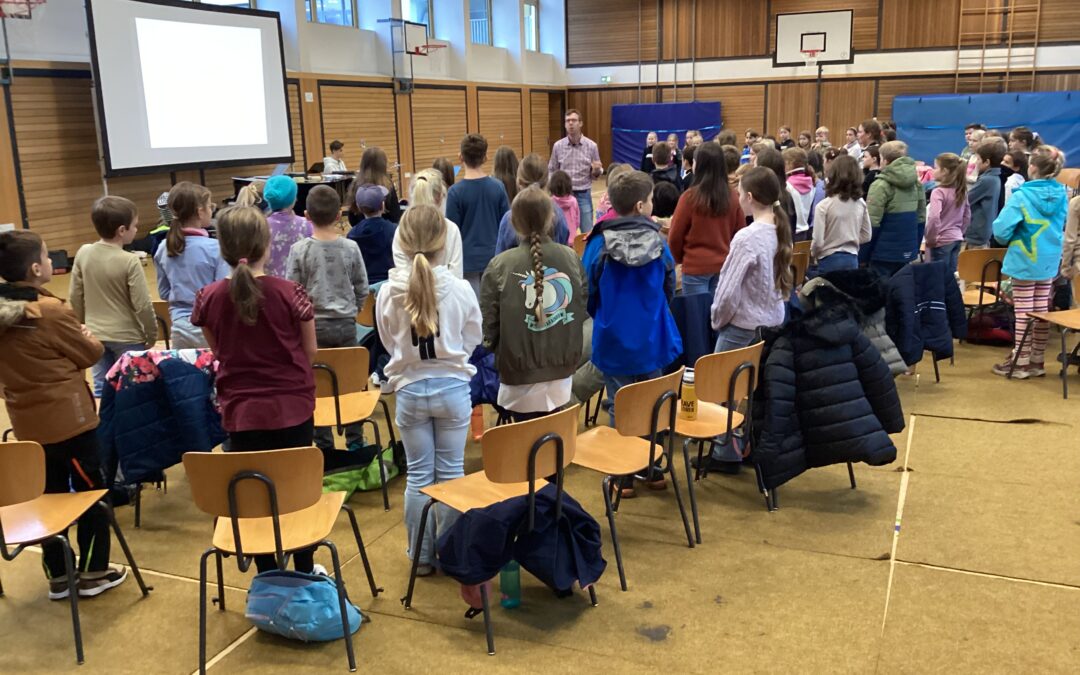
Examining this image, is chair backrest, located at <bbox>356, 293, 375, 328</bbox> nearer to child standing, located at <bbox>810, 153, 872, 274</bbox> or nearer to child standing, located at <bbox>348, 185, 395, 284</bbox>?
child standing, located at <bbox>348, 185, 395, 284</bbox>

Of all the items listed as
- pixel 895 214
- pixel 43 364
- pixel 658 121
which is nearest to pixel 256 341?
pixel 43 364

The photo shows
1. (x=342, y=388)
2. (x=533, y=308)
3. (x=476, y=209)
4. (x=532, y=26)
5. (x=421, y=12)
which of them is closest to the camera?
(x=533, y=308)

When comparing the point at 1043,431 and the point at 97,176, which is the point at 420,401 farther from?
Answer: the point at 97,176

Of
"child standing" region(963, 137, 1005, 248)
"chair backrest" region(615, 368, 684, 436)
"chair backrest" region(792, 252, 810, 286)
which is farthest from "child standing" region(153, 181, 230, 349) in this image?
"child standing" region(963, 137, 1005, 248)

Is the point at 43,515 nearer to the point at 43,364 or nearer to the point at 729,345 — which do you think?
the point at 43,364

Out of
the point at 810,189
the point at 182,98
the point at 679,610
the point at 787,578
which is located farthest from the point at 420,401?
the point at 182,98

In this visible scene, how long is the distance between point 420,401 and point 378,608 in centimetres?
77

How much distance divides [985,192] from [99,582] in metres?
6.08

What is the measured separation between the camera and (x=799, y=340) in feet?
11.5

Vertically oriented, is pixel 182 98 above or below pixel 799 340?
above

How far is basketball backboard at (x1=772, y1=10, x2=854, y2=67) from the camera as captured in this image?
17.4 m

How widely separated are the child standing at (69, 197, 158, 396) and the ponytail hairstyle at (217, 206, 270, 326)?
1060mm

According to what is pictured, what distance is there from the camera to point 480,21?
58.7 feet

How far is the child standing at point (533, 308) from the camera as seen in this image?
300cm
